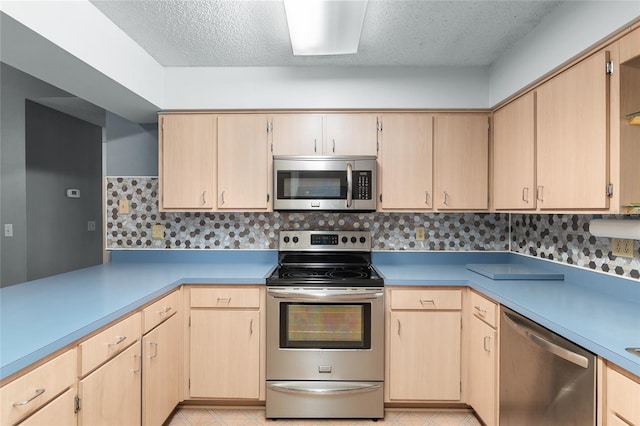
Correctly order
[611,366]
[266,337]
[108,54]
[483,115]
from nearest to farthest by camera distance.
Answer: [611,366] → [108,54] → [266,337] → [483,115]

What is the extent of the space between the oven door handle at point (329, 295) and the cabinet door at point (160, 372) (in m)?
0.67

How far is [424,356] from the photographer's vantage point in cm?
209

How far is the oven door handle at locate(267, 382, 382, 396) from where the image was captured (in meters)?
2.05

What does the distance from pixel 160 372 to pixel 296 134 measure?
5.64ft

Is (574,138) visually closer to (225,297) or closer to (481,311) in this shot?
(481,311)

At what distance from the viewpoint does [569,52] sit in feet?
5.18

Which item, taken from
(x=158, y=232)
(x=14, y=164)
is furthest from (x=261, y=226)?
(x=14, y=164)

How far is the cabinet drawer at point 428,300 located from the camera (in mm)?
2078

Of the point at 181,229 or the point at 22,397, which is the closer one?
the point at 22,397

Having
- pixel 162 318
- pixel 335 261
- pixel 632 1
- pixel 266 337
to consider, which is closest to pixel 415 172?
pixel 335 261

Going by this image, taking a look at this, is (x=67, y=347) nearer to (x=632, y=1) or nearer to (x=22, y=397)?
(x=22, y=397)

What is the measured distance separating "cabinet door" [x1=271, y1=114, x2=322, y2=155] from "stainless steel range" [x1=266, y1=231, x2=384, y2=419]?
3.10ft

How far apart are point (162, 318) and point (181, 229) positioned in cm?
101

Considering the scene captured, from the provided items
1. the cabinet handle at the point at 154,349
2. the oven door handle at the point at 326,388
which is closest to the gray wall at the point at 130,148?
the cabinet handle at the point at 154,349
